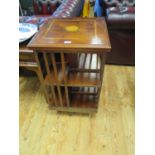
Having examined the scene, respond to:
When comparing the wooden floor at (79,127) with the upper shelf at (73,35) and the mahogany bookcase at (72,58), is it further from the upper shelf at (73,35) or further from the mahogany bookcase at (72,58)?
the upper shelf at (73,35)

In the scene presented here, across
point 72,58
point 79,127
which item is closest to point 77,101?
point 79,127

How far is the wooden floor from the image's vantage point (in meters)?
1.41

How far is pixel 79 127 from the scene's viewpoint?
1.57 metres

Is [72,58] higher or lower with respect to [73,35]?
lower

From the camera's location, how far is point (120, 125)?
1583 millimetres

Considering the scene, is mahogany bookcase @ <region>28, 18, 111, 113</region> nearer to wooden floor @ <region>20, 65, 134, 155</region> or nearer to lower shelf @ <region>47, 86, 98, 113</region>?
lower shelf @ <region>47, 86, 98, 113</region>

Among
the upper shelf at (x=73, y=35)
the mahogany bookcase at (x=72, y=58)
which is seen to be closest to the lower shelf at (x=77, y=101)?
the mahogany bookcase at (x=72, y=58)

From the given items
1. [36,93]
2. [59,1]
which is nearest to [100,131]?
[36,93]

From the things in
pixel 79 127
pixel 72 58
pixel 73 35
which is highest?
pixel 73 35

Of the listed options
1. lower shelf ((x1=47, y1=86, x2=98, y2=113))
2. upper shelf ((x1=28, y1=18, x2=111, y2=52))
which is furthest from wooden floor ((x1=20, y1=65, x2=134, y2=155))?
upper shelf ((x1=28, y1=18, x2=111, y2=52))

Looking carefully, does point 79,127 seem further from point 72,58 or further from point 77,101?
point 72,58
